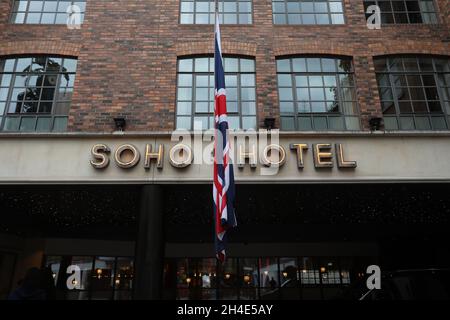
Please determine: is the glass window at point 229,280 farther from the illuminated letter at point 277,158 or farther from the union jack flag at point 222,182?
the union jack flag at point 222,182

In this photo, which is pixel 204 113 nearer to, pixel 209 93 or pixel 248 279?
pixel 209 93

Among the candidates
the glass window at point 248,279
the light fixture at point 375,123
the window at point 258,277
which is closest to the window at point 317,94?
the light fixture at point 375,123

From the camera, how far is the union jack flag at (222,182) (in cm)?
645

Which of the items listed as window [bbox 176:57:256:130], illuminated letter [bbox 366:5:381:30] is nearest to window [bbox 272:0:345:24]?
illuminated letter [bbox 366:5:381:30]

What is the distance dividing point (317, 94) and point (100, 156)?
223 inches

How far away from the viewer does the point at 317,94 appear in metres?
9.88

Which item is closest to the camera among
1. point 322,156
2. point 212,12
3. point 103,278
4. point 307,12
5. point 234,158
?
point 322,156

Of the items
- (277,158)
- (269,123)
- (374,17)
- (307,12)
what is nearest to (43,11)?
(269,123)

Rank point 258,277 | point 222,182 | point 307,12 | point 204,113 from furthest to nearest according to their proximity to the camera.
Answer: point 258,277
point 307,12
point 204,113
point 222,182

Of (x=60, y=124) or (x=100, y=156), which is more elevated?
(x=60, y=124)

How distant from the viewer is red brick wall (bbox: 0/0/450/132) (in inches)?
366

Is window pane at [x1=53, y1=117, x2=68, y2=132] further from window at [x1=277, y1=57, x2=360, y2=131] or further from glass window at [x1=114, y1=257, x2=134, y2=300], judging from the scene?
glass window at [x1=114, y1=257, x2=134, y2=300]

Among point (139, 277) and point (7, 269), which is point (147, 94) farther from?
point (7, 269)

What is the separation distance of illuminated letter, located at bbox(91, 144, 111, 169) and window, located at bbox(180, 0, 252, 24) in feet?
14.2
